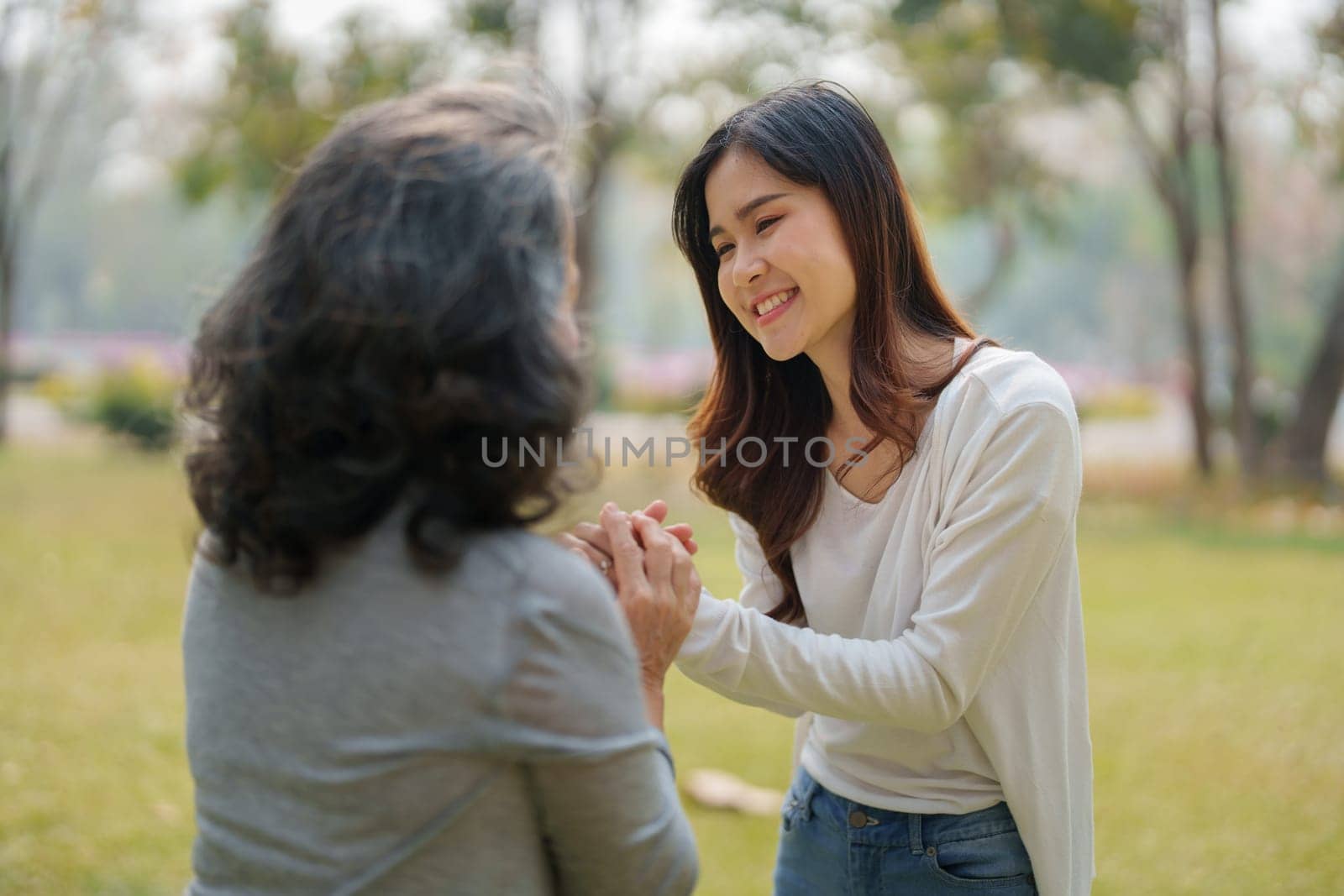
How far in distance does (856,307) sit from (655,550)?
588 millimetres

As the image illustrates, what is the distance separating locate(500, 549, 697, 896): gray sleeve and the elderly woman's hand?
41cm

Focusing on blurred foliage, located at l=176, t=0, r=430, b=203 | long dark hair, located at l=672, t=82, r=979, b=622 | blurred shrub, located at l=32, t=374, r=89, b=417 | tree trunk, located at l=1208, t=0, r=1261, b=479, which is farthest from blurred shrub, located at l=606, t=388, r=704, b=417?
long dark hair, located at l=672, t=82, r=979, b=622

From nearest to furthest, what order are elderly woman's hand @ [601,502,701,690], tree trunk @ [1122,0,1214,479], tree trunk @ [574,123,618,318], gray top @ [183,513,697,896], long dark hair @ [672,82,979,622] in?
gray top @ [183,513,697,896] → elderly woman's hand @ [601,502,701,690] → long dark hair @ [672,82,979,622] → tree trunk @ [1122,0,1214,479] → tree trunk @ [574,123,618,318]

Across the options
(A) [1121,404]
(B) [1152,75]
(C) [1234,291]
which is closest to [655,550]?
(C) [1234,291]

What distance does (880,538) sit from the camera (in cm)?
191

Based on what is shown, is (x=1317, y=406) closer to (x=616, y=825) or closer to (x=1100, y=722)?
(x=1100, y=722)

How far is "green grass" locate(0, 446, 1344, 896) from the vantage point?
3.90 meters

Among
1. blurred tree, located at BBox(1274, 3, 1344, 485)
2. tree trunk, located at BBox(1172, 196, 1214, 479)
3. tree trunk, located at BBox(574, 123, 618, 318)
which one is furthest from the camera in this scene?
tree trunk, located at BBox(574, 123, 618, 318)

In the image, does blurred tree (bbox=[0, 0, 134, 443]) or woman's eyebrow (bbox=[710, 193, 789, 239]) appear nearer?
woman's eyebrow (bbox=[710, 193, 789, 239])

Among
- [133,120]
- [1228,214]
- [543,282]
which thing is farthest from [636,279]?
[543,282]

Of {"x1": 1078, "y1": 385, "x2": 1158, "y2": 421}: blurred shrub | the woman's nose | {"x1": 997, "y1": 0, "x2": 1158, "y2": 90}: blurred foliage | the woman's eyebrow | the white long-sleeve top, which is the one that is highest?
{"x1": 997, "y1": 0, "x2": 1158, "y2": 90}: blurred foliage

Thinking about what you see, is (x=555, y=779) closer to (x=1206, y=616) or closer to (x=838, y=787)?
(x=838, y=787)

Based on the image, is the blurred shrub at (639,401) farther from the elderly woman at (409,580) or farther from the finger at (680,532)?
the elderly woman at (409,580)

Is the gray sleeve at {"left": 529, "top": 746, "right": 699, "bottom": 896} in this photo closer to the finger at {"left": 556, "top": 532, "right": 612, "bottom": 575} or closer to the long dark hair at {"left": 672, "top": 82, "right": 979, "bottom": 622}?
the finger at {"left": 556, "top": 532, "right": 612, "bottom": 575}
